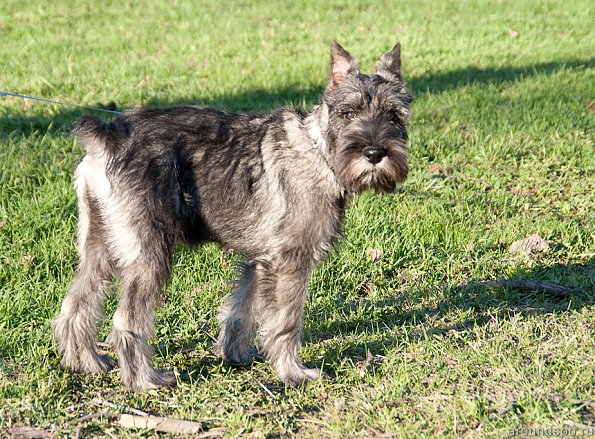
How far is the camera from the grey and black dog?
14.6 feet

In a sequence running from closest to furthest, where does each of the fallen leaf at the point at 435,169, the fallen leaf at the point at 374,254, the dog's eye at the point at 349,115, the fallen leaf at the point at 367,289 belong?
1. the dog's eye at the point at 349,115
2. the fallen leaf at the point at 367,289
3. the fallen leaf at the point at 374,254
4. the fallen leaf at the point at 435,169

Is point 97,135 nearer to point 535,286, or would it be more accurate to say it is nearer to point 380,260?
point 380,260

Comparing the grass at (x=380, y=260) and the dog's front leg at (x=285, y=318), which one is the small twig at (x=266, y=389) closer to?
the grass at (x=380, y=260)

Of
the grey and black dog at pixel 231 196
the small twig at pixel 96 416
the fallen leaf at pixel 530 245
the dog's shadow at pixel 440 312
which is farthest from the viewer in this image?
the fallen leaf at pixel 530 245

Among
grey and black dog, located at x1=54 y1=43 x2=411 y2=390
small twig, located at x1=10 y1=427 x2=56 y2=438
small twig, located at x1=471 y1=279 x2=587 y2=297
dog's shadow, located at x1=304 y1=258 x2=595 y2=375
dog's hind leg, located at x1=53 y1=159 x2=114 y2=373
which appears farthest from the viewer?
small twig, located at x1=471 y1=279 x2=587 y2=297

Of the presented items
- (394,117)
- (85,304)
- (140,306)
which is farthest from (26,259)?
(394,117)

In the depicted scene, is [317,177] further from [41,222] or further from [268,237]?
[41,222]

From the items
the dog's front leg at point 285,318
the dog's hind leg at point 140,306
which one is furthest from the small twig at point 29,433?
the dog's front leg at point 285,318

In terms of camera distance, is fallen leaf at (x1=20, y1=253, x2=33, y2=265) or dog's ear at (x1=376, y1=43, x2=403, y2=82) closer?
dog's ear at (x1=376, y1=43, x2=403, y2=82)

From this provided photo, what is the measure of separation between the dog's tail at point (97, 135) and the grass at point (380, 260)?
54.4 inches

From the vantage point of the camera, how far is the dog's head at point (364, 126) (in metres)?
4.43

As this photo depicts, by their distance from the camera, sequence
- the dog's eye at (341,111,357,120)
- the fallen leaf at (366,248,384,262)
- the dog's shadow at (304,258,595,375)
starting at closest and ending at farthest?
the dog's eye at (341,111,357,120) → the dog's shadow at (304,258,595,375) → the fallen leaf at (366,248,384,262)

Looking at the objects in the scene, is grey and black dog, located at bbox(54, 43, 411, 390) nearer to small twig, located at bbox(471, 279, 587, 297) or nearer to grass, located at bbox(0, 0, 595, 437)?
grass, located at bbox(0, 0, 595, 437)

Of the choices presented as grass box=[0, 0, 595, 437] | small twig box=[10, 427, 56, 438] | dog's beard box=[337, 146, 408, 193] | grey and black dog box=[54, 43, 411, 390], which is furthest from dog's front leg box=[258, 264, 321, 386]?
small twig box=[10, 427, 56, 438]
